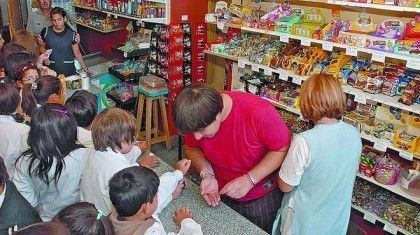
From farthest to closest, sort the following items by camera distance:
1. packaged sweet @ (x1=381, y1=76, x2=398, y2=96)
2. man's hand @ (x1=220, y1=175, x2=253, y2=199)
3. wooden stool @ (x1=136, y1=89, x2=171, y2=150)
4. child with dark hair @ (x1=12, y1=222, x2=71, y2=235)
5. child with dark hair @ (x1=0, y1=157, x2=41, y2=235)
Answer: wooden stool @ (x1=136, y1=89, x2=171, y2=150)
packaged sweet @ (x1=381, y1=76, x2=398, y2=96)
man's hand @ (x1=220, y1=175, x2=253, y2=199)
child with dark hair @ (x1=0, y1=157, x2=41, y2=235)
child with dark hair @ (x1=12, y1=222, x2=71, y2=235)

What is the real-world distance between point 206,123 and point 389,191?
2.32 m

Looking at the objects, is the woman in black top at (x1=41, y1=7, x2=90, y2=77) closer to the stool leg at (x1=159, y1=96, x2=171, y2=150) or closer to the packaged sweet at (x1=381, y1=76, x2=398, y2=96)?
the stool leg at (x1=159, y1=96, x2=171, y2=150)

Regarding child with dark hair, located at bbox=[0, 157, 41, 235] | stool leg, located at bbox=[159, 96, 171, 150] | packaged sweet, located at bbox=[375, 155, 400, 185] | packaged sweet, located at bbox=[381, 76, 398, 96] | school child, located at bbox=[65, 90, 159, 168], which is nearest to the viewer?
child with dark hair, located at bbox=[0, 157, 41, 235]

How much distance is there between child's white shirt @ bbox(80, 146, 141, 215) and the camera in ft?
5.66

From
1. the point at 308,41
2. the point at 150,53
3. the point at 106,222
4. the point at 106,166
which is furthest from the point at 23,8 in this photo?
the point at 106,222

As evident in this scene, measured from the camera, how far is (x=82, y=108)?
7.90 feet

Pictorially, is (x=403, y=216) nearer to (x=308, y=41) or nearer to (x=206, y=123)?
(x=308, y=41)

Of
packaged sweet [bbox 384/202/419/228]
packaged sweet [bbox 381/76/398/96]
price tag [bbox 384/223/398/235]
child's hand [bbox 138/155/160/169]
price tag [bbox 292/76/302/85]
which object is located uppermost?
packaged sweet [bbox 381/76/398/96]

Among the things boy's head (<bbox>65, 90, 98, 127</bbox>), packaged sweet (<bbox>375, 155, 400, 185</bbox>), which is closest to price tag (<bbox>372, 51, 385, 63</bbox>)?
packaged sweet (<bbox>375, 155, 400, 185</bbox>)

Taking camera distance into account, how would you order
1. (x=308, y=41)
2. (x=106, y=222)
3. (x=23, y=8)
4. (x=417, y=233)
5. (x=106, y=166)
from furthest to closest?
1. (x=23, y=8)
2. (x=308, y=41)
3. (x=417, y=233)
4. (x=106, y=166)
5. (x=106, y=222)

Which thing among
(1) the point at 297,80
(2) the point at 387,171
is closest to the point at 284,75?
(1) the point at 297,80

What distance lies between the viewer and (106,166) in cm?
175

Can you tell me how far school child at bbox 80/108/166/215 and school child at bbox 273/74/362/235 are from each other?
2.62ft

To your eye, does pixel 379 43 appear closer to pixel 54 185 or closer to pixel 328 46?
pixel 328 46
